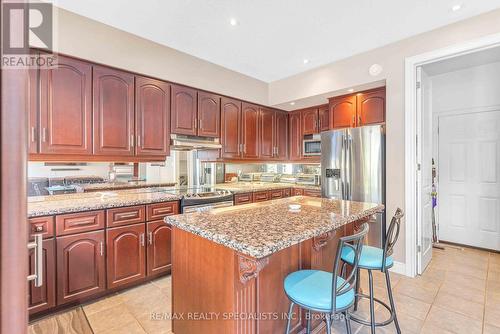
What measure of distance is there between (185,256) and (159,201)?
3.89 ft

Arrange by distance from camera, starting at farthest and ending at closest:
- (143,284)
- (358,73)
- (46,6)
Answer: (358,73)
(143,284)
(46,6)

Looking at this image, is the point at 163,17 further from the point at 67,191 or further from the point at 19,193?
the point at 19,193

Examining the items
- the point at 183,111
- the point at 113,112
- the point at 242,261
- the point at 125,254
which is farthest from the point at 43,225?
the point at 183,111

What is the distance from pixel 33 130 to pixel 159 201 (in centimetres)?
127

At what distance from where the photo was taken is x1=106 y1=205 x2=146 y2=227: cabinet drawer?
2.29 meters

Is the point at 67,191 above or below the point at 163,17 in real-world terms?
below

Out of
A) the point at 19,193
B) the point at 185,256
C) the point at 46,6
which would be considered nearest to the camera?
the point at 19,193

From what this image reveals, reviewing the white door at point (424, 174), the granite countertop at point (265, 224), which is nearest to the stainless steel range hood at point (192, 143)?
the granite countertop at point (265, 224)

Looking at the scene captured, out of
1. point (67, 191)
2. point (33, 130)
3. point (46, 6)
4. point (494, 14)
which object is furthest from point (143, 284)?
point (494, 14)

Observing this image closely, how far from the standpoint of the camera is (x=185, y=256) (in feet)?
5.18

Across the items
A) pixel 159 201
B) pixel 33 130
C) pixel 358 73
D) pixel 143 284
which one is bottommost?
pixel 143 284

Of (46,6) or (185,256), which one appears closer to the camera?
(185,256)

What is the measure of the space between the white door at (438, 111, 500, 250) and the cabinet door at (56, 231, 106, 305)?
4660 millimetres

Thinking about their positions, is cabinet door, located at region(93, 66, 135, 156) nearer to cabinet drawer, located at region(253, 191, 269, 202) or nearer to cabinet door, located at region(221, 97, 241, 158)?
cabinet door, located at region(221, 97, 241, 158)
